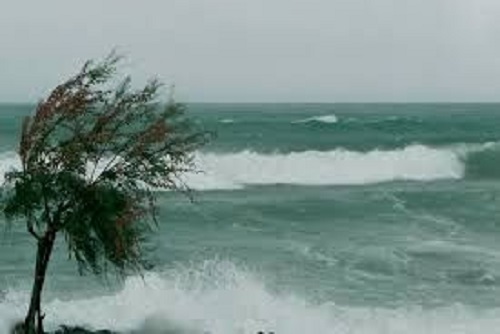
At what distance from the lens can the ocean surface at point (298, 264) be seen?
23297mm

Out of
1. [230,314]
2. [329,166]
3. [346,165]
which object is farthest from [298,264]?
[346,165]

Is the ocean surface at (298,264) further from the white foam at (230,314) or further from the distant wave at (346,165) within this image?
the distant wave at (346,165)

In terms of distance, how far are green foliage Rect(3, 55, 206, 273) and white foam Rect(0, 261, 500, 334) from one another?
5.08 meters

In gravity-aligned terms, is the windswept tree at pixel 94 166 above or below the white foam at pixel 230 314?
above

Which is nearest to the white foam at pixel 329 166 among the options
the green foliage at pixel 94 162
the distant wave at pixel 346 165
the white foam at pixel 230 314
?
the distant wave at pixel 346 165

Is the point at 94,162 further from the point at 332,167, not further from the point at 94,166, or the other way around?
the point at 332,167

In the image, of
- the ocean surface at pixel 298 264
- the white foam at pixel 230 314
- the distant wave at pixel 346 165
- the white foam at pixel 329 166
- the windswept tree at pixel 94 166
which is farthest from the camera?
the distant wave at pixel 346 165

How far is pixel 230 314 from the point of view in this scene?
23.9 metres

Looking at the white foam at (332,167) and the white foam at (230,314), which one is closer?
the white foam at (230,314)

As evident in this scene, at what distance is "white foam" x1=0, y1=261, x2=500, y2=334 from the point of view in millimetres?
22359

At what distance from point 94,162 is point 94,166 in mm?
74

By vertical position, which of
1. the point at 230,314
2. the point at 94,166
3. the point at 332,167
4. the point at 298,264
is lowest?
the point at 332,167

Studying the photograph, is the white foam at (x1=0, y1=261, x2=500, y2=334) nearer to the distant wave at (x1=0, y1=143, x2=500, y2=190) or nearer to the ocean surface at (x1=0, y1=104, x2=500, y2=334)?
the ocean surface at (x1=0, y1=104, x2=500, y2=334)

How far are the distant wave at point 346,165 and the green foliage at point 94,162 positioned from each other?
4147 cm
